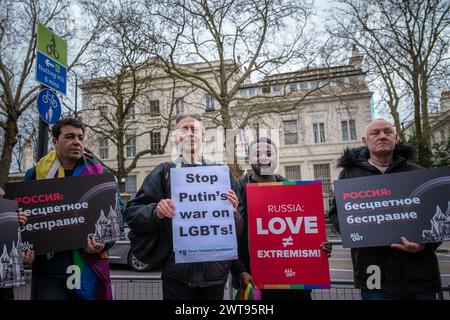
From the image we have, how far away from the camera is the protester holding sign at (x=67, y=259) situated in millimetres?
2441

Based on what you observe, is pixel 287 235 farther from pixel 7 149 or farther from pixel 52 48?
pixel 7 149

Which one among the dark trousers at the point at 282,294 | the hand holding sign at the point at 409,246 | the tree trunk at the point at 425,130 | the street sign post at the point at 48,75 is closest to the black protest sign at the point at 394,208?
the hand holding sign at the point at 409,246

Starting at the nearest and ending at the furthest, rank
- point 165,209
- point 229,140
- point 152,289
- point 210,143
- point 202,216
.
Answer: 1. point 165,209
2. point 202,216
3. point 152,289
4. point 210,143
5. point 229,140

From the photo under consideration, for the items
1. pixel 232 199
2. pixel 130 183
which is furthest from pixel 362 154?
pixel 130 183

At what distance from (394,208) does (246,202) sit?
112 centimetres

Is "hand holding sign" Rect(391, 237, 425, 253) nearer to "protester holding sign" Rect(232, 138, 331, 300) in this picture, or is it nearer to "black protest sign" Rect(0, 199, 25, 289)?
"protester holding sign" Rect(232, 138, 331, 300)

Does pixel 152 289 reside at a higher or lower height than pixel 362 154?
lower

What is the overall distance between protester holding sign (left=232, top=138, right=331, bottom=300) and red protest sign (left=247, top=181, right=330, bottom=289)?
0.10 metres

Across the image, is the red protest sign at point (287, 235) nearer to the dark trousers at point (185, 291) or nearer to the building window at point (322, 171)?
the dark trousers at point (185, 291)

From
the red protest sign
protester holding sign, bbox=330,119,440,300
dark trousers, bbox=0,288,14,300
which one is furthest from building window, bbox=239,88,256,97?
dark trousers, bbox=0,288,14,300

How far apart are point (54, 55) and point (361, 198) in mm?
4232

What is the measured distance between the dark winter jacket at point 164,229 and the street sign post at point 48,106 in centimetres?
249

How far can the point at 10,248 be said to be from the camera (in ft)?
7.12
